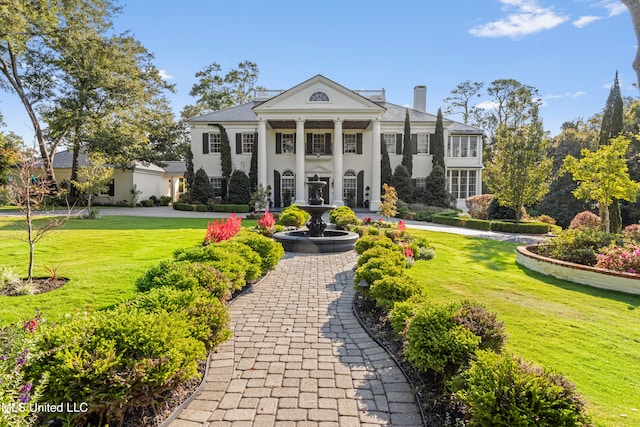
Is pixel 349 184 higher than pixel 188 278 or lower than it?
higher

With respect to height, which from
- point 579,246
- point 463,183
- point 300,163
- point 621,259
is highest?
point 300,163

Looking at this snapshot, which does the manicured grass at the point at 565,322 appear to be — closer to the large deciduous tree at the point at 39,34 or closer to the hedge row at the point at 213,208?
the hedge row at the point at 213,208

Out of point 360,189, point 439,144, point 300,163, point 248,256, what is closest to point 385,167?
point 360,189

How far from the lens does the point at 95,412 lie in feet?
8.13

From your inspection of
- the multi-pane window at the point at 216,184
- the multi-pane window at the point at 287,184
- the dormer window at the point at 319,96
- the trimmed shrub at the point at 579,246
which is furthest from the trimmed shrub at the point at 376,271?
the multi-pane window at the point at 216,184

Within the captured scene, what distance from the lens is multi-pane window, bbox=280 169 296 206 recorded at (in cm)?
2683

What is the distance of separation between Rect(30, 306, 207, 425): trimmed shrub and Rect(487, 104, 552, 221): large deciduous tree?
53.4ft

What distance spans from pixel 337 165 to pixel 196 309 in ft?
70.7

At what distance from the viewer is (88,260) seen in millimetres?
7984

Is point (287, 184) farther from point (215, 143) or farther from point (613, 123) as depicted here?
point (613, 123)

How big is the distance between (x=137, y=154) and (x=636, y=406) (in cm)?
3013

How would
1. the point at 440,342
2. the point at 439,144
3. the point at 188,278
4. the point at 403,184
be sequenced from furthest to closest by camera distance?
the point at 439,144
the point at 403,184
the point at 188,278
the point at 440,342

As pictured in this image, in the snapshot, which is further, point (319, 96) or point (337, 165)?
point (337, 165)

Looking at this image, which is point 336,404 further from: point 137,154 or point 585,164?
point 137,154
